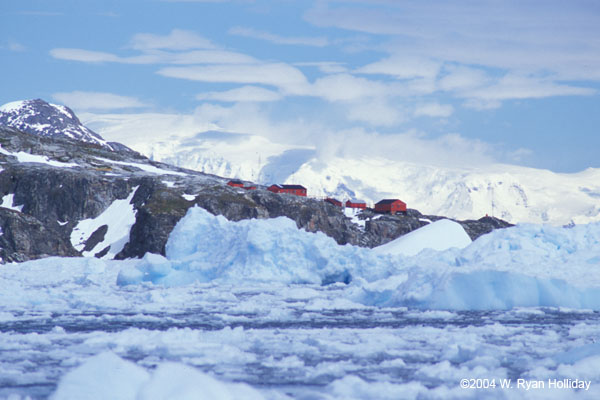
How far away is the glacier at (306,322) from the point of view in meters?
9.88

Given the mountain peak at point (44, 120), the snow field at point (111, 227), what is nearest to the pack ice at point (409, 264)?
the snow field at point (111, 227)

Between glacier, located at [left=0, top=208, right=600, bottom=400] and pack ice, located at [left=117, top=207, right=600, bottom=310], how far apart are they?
6 cm

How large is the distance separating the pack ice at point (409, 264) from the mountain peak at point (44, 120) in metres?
138

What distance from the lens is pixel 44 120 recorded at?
173000 mm

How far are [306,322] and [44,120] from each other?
169 meters

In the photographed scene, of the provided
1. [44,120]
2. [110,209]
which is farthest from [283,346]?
[44,120]

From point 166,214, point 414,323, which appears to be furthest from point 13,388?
point 166,214

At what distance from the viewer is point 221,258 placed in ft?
105

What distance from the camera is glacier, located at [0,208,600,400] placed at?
988 cm

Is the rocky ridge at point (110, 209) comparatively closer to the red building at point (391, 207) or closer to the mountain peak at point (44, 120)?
the red building at point (391, 207)

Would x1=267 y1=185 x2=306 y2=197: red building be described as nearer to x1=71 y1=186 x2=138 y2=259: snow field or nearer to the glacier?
x1=71 y1=186 x2=138 y2=259: snow field

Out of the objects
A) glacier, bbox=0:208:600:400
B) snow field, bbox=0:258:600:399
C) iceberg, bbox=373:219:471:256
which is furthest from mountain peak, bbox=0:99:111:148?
snow field, bbox=0:258:600:399

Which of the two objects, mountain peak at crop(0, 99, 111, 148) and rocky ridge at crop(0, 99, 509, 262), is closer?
Result: rocky ridge at crop(0, 99, 509, 262)

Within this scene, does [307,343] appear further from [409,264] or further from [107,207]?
[107,207]
